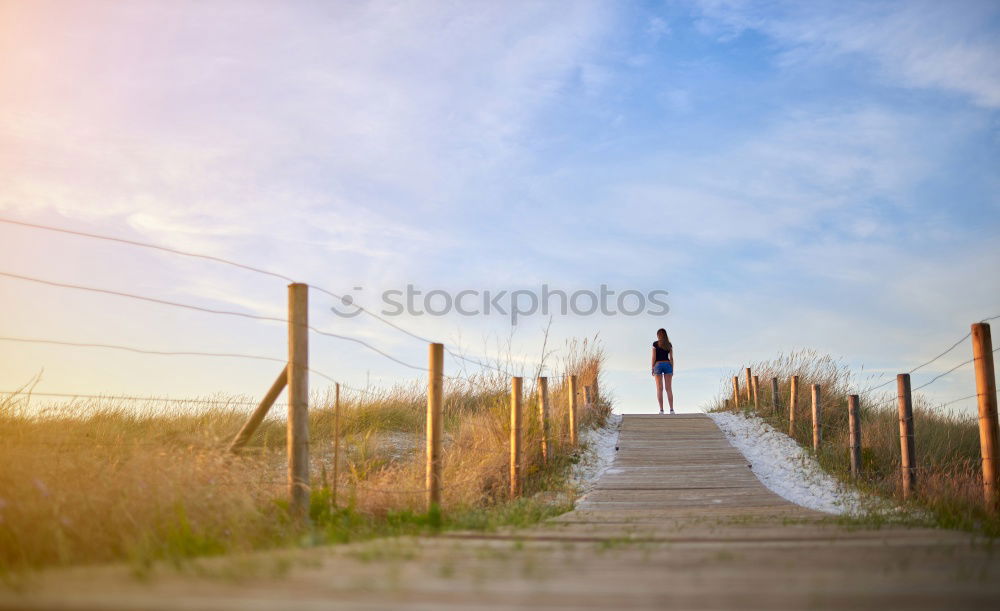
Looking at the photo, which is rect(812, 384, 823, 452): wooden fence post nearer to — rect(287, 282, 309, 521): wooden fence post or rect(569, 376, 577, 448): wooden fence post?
rect(569, 376, 577, 448): wooden fence post

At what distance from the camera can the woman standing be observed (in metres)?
15.5

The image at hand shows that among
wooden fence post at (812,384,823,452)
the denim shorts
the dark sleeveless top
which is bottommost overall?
wooden fence post at (812,384,823,452)

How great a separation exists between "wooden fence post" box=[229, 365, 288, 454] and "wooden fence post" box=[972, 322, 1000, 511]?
6.22m

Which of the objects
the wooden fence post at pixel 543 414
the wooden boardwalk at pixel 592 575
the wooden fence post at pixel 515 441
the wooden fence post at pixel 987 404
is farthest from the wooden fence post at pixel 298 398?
the wooden fence post at pixel 987 404

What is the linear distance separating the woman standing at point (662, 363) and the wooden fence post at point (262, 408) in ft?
33.7

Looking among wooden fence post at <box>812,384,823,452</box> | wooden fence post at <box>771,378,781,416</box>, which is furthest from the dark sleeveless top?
wooden fence post at <box>812,384,823,452</box>

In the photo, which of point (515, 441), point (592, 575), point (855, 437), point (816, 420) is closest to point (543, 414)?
point (515, 441)

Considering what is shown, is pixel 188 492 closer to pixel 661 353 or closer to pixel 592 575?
pixel 592 575

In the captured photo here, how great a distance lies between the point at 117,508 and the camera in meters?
4.94

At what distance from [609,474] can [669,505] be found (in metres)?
1.97

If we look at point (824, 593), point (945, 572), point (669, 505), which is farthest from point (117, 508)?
point (669, 505)

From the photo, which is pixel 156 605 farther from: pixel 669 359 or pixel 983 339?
pixel 669 359

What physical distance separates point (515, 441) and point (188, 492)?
4597 millimetres

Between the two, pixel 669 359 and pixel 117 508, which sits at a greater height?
pixel 669 359
